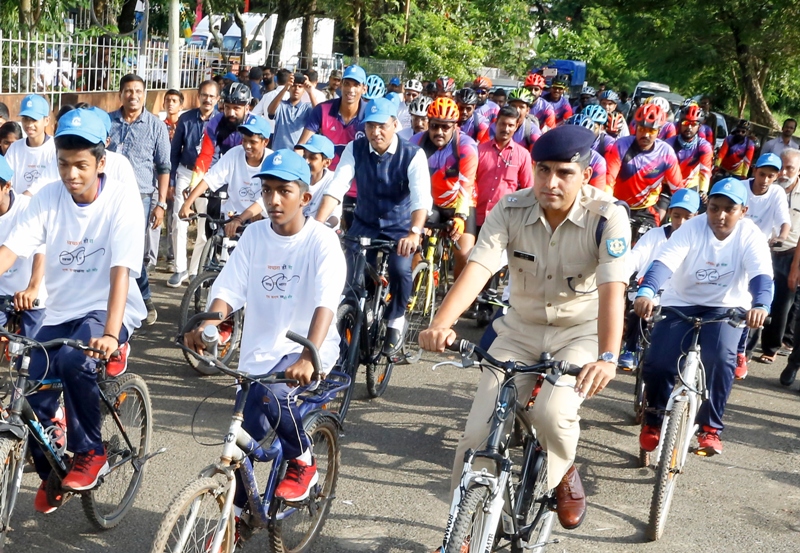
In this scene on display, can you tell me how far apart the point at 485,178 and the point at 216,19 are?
32113 millimetres

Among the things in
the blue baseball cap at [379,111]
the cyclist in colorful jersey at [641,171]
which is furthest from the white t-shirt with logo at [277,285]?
the cyclist in colorful jersey at [641,171]

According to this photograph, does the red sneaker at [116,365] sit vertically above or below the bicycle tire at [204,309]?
above

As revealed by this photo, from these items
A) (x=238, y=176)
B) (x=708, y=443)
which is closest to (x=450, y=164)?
(x=238, y=176)

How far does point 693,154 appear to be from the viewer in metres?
11.8

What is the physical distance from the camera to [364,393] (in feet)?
25.5

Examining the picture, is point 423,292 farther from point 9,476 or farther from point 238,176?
point 9,476

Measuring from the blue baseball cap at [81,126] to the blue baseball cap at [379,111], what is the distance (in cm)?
293

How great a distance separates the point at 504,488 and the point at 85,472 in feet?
6.56

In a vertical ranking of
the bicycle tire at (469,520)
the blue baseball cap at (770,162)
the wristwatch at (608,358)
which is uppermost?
the blue baseball cap at (770,162)

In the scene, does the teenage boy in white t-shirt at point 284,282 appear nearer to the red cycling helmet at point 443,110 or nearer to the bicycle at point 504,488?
the bicycle at point 504,488

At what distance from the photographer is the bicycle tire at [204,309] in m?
7.71

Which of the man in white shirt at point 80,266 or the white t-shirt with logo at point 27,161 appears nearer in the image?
the man in white shirt at point 80,266

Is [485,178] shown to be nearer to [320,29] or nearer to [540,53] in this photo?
[320,29]

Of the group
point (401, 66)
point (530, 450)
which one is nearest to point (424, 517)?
point (530, 450)
